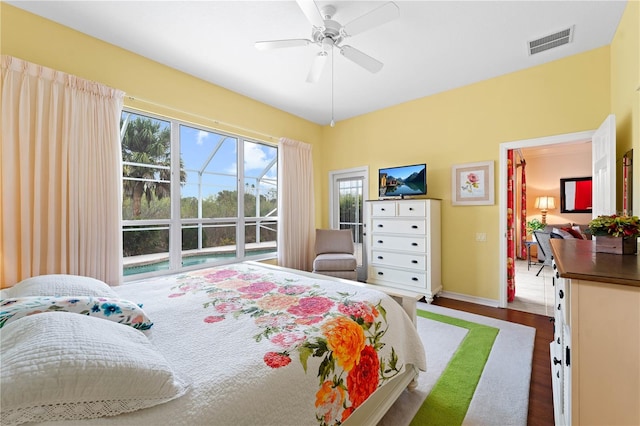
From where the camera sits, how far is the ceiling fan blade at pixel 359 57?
7.28 feet

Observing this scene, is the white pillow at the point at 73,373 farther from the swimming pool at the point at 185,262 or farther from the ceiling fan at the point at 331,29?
the swimming pool at the point at 185,262

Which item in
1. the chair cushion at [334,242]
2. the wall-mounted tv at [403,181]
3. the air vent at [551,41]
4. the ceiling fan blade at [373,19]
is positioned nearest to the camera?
the ceiling fan blade at [373,19]

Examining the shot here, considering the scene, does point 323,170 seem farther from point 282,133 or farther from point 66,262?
point 66,262

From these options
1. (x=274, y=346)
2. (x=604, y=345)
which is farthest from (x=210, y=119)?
(x=604, y=345)

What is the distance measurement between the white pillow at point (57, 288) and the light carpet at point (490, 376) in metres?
1.76

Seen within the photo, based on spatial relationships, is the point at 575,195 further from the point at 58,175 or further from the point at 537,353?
the point at 58,175

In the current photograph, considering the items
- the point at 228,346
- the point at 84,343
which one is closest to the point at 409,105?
the point at 228,346

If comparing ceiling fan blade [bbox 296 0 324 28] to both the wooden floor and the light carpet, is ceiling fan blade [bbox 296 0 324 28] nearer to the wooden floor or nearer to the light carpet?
the light carpet

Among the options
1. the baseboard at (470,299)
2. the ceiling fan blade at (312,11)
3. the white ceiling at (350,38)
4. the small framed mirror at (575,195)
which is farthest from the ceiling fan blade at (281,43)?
the small framed mirror at (575,195)

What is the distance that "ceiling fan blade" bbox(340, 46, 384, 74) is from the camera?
7.28ft

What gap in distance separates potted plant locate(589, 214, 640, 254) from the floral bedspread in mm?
1135

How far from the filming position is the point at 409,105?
4.08 metres

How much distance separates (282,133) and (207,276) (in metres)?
2.94

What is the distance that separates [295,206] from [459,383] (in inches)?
125
